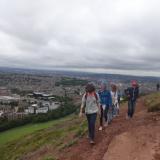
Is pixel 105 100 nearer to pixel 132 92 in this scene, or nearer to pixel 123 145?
pixel 123 145

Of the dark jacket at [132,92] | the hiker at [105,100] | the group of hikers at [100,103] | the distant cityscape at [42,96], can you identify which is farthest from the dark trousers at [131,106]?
the hiker at [105,100]

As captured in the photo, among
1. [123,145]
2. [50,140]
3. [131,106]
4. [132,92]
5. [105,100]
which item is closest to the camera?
[123,145]

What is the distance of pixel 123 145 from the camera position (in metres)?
9.33

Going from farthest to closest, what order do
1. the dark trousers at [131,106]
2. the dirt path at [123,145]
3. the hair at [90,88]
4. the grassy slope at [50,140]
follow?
1. the dark trousers at [131,106]
2. the grassy slope at [50,140]
3. the hair at [90,88]
4. the dirt path at [123,145]

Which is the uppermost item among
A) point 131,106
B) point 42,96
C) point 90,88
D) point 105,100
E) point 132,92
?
point 90,88

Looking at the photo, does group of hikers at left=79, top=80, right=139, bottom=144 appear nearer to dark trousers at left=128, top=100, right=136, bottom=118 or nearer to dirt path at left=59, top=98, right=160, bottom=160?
dark trousers at left=128, top=100, right=136, bottom=118

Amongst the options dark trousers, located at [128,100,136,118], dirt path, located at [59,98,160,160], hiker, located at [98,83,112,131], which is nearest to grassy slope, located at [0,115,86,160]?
dirt path, located at [59,98,160,160]

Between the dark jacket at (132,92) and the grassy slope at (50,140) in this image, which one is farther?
the dark jacket at (132,92)

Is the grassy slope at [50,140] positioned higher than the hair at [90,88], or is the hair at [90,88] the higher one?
the hair at [90,88]

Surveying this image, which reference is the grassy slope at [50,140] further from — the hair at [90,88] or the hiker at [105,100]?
the hair at [90,88]

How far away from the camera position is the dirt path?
28.7 feet

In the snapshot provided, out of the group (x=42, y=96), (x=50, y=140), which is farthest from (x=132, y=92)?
(x=42, y=96)

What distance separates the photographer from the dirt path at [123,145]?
28.7ft

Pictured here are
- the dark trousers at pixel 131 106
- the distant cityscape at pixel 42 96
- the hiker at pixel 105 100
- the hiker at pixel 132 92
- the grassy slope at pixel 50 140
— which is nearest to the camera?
the hiker at pixel 105 100
